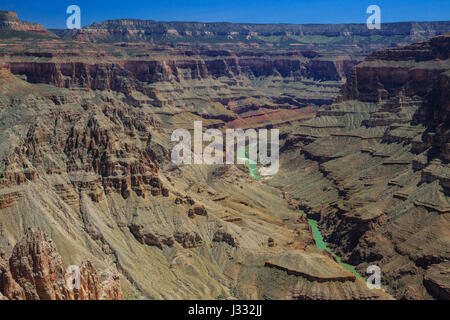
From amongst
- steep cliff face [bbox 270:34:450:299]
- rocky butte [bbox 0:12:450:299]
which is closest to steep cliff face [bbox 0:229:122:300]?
rocky butte [bbox 0:12:450:299]

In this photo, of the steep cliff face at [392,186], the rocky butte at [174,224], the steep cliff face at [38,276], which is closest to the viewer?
the steep cliff face at [38,276]

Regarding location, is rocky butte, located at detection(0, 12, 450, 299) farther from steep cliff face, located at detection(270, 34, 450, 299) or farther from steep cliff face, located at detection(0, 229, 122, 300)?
steep cliff face, located at detection(270, 34, 450, 299)

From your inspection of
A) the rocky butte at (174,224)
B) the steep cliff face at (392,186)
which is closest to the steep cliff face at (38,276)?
the rocky butte at (174,224)

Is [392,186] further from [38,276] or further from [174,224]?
[38,276]

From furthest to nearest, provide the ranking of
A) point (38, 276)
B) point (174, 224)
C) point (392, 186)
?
point (392, 186) < point (174, 224) < point (38, 276)

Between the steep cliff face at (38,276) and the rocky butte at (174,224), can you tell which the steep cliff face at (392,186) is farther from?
the steep cliff face at (38,276)

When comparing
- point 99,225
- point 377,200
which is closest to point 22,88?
point 99,225

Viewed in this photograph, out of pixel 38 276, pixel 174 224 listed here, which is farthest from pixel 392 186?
pixel 38 276
